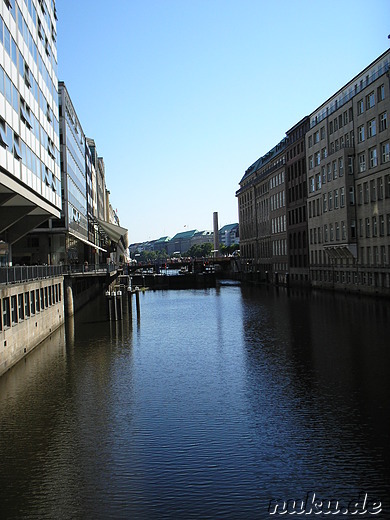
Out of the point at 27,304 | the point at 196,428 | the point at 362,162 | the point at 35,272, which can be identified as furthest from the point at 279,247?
the point at 196,428

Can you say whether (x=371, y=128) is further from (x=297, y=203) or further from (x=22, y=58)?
(x=22, y=58)

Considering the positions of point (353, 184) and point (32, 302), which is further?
point (353, 184)

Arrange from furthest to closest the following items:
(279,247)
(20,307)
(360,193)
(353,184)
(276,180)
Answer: (276,180)
(279,247)
(353,184)
(360,193)
(20,307)

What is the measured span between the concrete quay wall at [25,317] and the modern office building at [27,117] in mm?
3860

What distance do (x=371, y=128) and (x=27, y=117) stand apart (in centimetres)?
4048

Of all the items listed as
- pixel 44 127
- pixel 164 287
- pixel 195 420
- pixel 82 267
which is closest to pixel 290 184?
pixel 164 287

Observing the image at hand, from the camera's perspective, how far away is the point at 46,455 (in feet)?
58.1

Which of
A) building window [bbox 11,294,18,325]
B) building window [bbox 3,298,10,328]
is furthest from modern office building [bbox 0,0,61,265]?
building window [bbox 3,298,10,328]

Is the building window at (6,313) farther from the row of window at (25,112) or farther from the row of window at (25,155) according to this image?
the row of window at (25,112)

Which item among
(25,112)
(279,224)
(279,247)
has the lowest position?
(279,247)

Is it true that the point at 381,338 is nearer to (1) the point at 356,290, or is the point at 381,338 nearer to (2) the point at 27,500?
(2) the point at 27,500

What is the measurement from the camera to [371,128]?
212ft

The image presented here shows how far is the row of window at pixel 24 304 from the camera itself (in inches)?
1106

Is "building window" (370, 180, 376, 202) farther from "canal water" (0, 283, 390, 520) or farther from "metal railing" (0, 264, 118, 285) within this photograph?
"metal railing" (0, 264, 118, 285)
